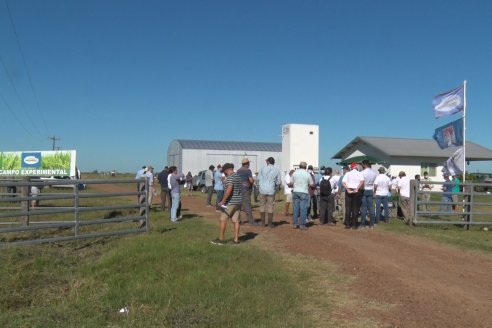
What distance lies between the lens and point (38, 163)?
98.8 ft

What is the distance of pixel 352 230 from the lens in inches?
540

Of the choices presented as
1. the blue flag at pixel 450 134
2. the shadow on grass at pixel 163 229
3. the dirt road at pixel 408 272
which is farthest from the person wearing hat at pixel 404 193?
the shadow on grass at pixel 163 229

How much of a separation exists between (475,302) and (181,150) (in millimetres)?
43084

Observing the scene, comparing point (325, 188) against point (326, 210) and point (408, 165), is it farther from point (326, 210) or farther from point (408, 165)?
point (408, 165)

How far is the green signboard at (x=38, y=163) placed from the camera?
27.6 metres

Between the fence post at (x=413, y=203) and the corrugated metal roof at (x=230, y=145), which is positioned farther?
the corrugated metal roof at (x=230, y=145)

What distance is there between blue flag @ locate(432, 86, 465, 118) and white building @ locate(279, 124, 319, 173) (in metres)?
17.9

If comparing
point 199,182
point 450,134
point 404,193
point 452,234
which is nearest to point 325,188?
point 404,193

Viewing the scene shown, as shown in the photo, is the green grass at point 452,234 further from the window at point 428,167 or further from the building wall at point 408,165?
the window at point 428,167

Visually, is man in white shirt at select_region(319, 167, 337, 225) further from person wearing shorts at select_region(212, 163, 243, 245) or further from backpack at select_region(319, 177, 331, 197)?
person wearing shorts at select_region(212, 163, 243, 245)

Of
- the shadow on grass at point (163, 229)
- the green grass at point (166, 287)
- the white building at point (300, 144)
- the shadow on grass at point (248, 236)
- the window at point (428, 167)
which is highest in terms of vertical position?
the white building at point (300, 144)

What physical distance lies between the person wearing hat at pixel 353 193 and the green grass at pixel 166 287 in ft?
15.6

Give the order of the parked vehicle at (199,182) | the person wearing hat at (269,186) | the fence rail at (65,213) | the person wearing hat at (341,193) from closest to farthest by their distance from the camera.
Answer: the fence rail at (65,213) < the person wearing hat at (269,186) < the person wearing hat at (341,193) < the parked vehicle at (199,182)

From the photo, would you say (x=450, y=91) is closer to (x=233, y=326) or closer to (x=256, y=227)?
(x=256, y=227)
